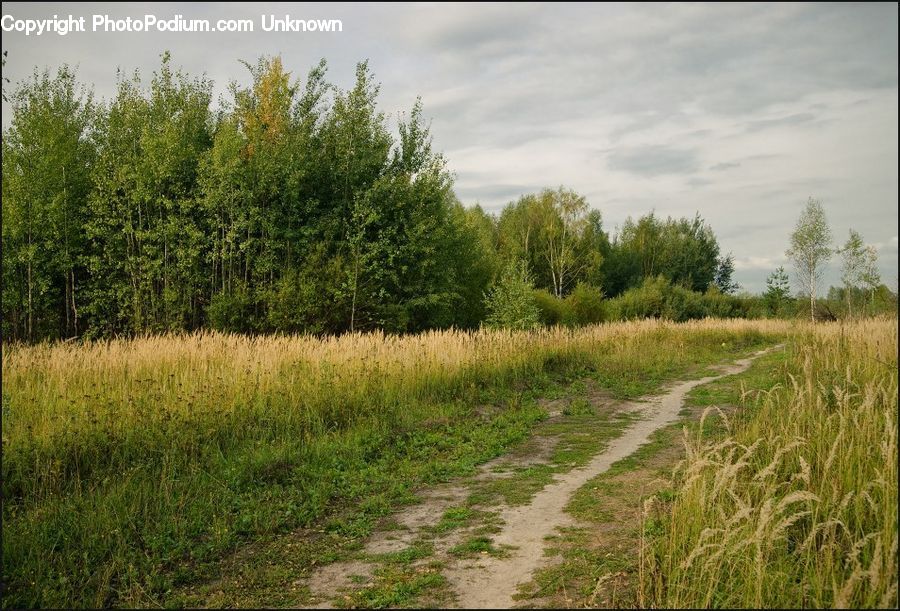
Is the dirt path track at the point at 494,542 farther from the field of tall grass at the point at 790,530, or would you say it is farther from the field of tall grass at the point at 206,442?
the field of tall grass at the point at 790,530

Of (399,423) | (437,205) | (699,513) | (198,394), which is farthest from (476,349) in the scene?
(437,205)

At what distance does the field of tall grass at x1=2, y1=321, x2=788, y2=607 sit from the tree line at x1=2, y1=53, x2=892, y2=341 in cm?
966

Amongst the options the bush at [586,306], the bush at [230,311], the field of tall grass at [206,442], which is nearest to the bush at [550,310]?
the bush at [586,306]

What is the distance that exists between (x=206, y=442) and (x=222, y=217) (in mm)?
17597

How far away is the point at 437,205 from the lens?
26031 millimetres

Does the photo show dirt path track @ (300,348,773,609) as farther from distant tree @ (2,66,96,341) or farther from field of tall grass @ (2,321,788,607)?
distant tree @ (2,66,96,341)

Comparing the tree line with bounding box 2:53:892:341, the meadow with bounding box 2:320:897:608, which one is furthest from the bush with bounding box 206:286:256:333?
the meadow with bounding box 2:320:897:608

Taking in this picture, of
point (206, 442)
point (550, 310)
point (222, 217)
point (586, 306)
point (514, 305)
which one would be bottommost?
point (206, 442)

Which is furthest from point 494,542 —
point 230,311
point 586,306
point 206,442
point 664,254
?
point 664,254

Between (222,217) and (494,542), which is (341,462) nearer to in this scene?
(494,542)

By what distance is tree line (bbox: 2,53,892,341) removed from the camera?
22.5m

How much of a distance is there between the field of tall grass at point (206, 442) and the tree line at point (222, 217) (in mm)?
9662

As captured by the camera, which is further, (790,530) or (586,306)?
(586,306)

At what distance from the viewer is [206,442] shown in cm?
811
